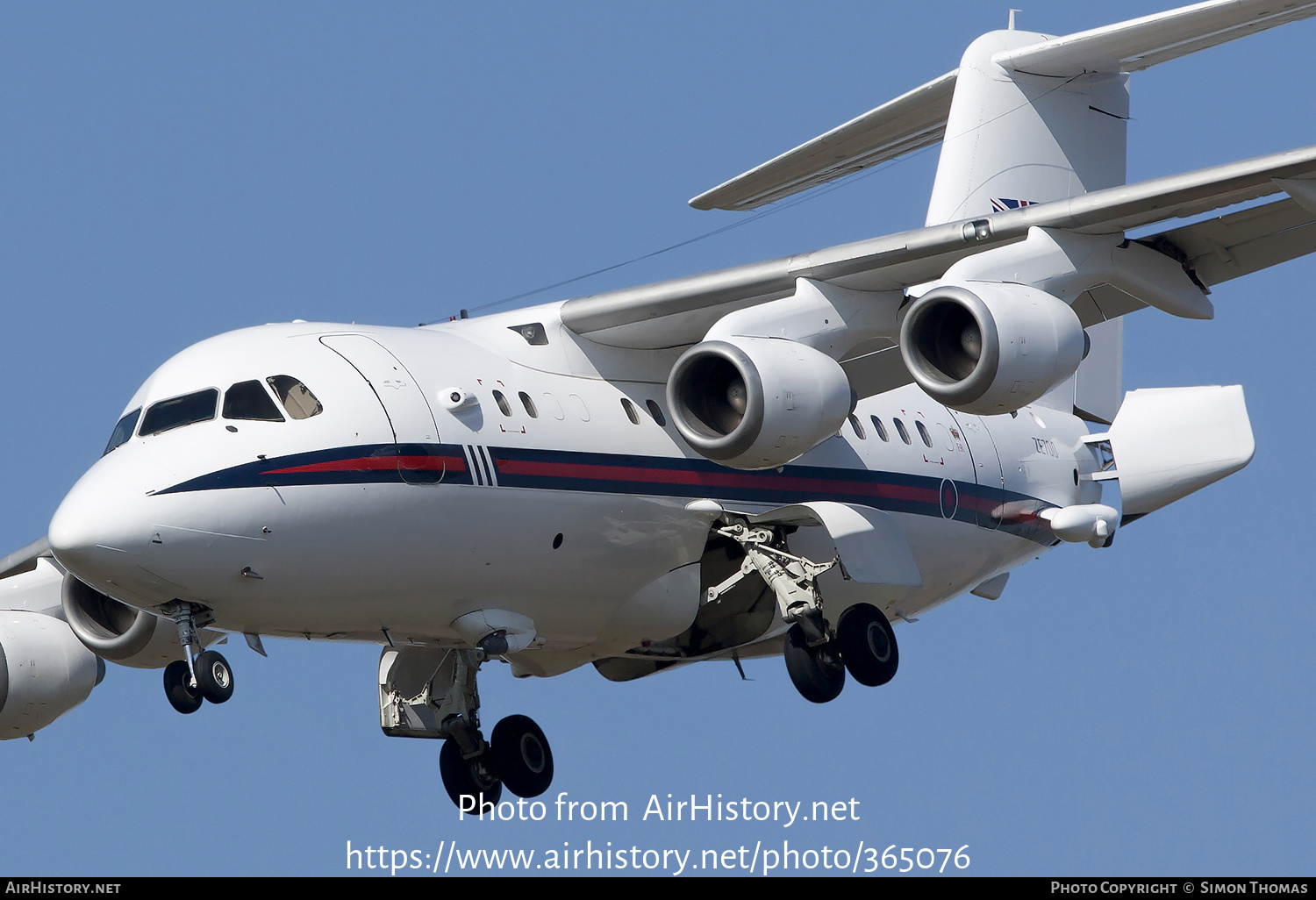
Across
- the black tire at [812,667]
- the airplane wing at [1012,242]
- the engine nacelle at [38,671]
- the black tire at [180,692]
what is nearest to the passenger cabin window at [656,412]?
the airplane wing at [1012,242]

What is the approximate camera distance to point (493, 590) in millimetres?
11133

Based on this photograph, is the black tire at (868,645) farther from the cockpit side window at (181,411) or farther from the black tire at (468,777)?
the cockpit side window at (181,411)

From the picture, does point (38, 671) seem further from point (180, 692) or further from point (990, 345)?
point (990, 345)

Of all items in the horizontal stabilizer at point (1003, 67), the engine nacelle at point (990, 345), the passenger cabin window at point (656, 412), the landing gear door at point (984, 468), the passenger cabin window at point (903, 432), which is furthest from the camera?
the landing gear door at point (984, 468)

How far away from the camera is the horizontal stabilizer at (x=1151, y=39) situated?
12.4m

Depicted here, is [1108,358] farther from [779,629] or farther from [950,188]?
[779,629]

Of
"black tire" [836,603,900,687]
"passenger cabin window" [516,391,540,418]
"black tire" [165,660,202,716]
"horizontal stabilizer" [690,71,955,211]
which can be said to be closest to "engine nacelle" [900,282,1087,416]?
"passenger cabin window" [516,391,540,418]

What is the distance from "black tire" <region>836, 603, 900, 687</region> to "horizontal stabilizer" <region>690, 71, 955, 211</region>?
146 inches

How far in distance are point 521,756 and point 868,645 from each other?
86.1 inches

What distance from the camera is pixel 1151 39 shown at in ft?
42.3

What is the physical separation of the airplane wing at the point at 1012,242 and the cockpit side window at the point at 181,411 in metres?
2.18

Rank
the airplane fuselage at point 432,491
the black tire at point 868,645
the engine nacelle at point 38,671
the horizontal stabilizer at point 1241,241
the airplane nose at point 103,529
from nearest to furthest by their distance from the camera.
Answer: the airplane nose at point 103,529, the airplane fuselage at point 432,491, the horizontal stabilizer at point 1241,241, the black tire at point 868,645, the engine nacelle at point 38,671

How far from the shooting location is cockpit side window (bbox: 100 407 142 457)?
10609 mm

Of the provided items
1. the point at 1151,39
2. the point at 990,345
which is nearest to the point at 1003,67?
the point at 1151,39
